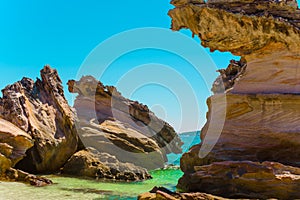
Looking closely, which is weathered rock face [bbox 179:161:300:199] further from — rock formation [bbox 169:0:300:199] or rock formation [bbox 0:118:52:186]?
rock formation [bbox 0:118:52:186]

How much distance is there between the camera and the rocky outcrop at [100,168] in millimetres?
17844

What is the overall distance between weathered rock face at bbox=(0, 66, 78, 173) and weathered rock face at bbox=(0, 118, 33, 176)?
2276 millimetres

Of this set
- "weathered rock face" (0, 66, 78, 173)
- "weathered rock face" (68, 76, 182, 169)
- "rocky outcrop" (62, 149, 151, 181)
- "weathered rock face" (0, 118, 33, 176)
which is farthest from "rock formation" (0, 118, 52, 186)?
"weathered rock face" (68, 76, 182, 169)

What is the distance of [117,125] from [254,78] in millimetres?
14162

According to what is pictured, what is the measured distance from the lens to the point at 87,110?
24.6 meters

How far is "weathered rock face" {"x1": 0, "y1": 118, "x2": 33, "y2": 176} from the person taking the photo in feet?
50.3

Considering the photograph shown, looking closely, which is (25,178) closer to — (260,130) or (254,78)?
(260,130)

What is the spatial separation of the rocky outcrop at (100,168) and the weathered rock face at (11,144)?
3.05 metres

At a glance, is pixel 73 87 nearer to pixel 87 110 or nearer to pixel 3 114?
pixel 87 110

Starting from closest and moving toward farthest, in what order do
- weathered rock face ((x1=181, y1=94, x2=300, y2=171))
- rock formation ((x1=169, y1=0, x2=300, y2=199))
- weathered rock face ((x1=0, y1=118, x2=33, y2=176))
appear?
weathered rock face ((x1=181, y1=94, x2=300, y2=171)) < rock formation ((x1=169, y1=0, x2=300, y2=199)) < weathered rock face ((x1=0, y1=118, x2=33, y2=176))

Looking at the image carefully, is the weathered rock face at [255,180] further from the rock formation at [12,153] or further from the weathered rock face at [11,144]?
the weathered rock face at [11,144]

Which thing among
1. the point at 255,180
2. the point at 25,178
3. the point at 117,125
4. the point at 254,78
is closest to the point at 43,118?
the point at 117,125

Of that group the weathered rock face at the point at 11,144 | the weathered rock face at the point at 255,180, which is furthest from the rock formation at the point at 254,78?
the weathered rock face at the point at 11,144

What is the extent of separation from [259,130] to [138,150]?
41.1ft
